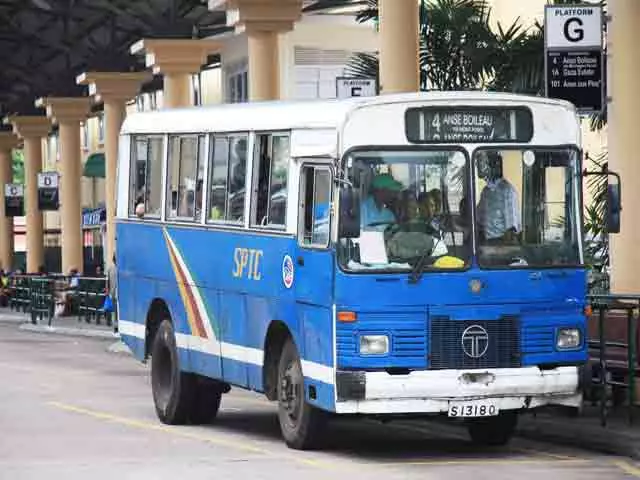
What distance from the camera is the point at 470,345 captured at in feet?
54.6

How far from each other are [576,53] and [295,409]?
4.16 m

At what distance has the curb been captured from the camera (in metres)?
45.0

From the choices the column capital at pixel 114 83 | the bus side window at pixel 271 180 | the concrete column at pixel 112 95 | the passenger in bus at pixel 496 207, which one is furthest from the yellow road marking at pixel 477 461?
the column capital at pixel 114 83

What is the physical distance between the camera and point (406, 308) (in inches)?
652

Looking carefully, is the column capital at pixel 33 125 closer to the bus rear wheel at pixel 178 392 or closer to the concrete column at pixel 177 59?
the concrete column at pixel 177 59

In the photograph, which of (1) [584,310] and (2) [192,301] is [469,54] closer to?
(2) [192,301]

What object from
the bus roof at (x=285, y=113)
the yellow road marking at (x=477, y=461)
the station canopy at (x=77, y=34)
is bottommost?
the yellow road marking at (x=477, y=461)

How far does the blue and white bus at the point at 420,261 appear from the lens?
1652 centimetres

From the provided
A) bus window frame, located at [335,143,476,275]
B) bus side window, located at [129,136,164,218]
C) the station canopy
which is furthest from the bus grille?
the station canopy

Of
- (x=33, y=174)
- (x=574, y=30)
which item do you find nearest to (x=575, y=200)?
(x=574, y=30)

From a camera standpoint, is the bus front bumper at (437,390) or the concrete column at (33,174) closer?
the bus front bumper at (437,390)

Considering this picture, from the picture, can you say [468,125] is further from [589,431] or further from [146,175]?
[146,175]

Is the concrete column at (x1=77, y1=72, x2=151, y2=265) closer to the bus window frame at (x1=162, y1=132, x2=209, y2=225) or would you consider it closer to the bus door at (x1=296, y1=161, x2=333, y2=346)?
the bus window frame at (x1=162, y1=132, x2=209, y2=225)

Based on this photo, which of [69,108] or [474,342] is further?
[69,108]
